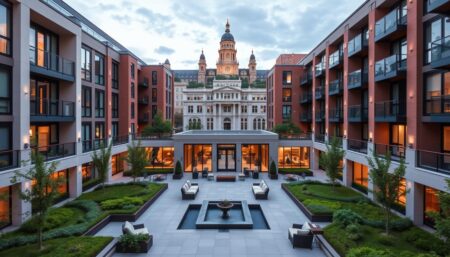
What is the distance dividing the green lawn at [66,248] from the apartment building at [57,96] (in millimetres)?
1713

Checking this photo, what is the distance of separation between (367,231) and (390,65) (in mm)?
11037

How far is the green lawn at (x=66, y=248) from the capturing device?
35.6 feet

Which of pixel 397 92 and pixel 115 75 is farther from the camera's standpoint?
pixel 115 75

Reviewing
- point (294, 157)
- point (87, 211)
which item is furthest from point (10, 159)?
point (294, 157)

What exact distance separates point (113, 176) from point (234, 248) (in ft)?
70.3

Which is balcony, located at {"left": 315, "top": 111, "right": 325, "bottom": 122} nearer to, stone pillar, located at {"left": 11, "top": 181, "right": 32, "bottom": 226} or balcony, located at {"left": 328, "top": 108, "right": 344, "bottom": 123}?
balcony, located at {"left": 328, "top": 108, "right": 344, "bottom": 123}

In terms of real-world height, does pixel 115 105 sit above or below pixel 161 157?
above

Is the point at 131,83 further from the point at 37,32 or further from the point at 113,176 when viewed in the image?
the point at 37,32

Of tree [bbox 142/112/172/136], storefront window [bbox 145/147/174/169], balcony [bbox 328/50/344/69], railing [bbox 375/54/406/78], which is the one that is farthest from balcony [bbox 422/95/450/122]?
tree [bbox 142/112/172/136]

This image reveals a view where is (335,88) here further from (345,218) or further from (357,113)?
(345,218)

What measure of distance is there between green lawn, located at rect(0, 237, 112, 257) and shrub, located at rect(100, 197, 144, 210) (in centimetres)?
456

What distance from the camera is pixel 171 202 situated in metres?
20.0

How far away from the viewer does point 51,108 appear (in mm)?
20609

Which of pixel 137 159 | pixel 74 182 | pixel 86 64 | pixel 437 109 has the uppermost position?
pixel 86 64
